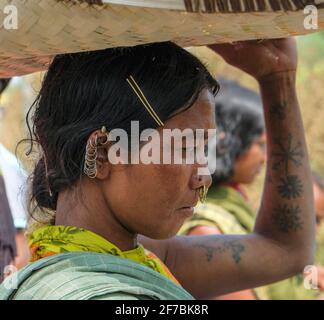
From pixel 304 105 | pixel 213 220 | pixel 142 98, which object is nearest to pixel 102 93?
pixel 142 98

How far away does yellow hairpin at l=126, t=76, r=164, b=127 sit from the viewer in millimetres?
1693

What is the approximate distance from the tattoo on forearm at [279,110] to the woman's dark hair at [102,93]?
0.42 metres

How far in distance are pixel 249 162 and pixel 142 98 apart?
211 cm

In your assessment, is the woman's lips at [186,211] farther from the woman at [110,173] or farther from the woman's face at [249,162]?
the woman's face at [249,162]

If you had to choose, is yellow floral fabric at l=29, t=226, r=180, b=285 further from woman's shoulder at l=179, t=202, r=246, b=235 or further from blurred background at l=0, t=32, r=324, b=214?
blurred background at l=0, t=32, r=324, b=214

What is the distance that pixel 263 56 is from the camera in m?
2.10

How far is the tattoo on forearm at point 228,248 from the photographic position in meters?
2.21

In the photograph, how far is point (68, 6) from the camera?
1.48 metres

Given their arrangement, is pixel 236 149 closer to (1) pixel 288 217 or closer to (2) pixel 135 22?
(1) pixel 288 217

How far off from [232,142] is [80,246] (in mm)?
2079

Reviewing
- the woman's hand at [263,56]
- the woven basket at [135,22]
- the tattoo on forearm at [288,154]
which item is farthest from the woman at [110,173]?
the tattoo on forearm at [288,154]

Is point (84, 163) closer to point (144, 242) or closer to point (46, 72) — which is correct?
point (46, 72)

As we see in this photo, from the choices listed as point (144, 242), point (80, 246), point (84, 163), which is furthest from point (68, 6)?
point (144, 242)

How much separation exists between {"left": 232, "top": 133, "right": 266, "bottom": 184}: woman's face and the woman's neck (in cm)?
197
